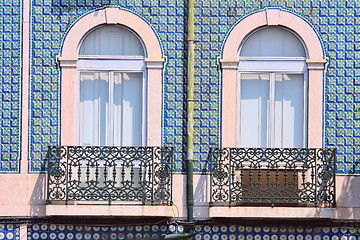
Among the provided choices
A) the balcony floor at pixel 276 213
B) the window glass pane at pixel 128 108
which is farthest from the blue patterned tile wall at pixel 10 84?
the balcony floor at pixel 276 213

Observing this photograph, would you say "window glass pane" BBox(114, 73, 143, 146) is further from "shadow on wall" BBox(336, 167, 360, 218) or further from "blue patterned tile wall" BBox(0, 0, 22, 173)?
"shadow on wall" BBox(336, 167, 360, 218)

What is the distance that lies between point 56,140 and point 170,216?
2200 mm

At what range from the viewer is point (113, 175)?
15.4 meters

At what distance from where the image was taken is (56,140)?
1585cm

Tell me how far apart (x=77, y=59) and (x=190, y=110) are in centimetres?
201

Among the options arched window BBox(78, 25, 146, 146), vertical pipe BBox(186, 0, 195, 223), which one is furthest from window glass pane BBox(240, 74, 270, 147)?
arched window BBox(78, 25, 146, 146)

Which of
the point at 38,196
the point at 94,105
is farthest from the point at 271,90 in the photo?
Answer: the point at 38,196

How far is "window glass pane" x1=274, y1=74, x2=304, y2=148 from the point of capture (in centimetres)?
1611

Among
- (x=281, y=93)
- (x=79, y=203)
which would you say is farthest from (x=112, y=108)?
(x=281, y=93)

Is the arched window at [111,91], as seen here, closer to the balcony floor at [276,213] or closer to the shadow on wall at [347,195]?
the balcony floor at [276,213]

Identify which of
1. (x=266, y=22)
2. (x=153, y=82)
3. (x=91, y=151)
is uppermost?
(x=266, y=22)

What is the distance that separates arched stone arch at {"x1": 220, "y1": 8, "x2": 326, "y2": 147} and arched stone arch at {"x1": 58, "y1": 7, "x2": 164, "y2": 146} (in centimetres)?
107

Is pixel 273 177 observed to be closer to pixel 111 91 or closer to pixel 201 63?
pixel 201 63

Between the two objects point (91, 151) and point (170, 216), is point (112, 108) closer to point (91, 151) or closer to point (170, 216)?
point (91, 151)
